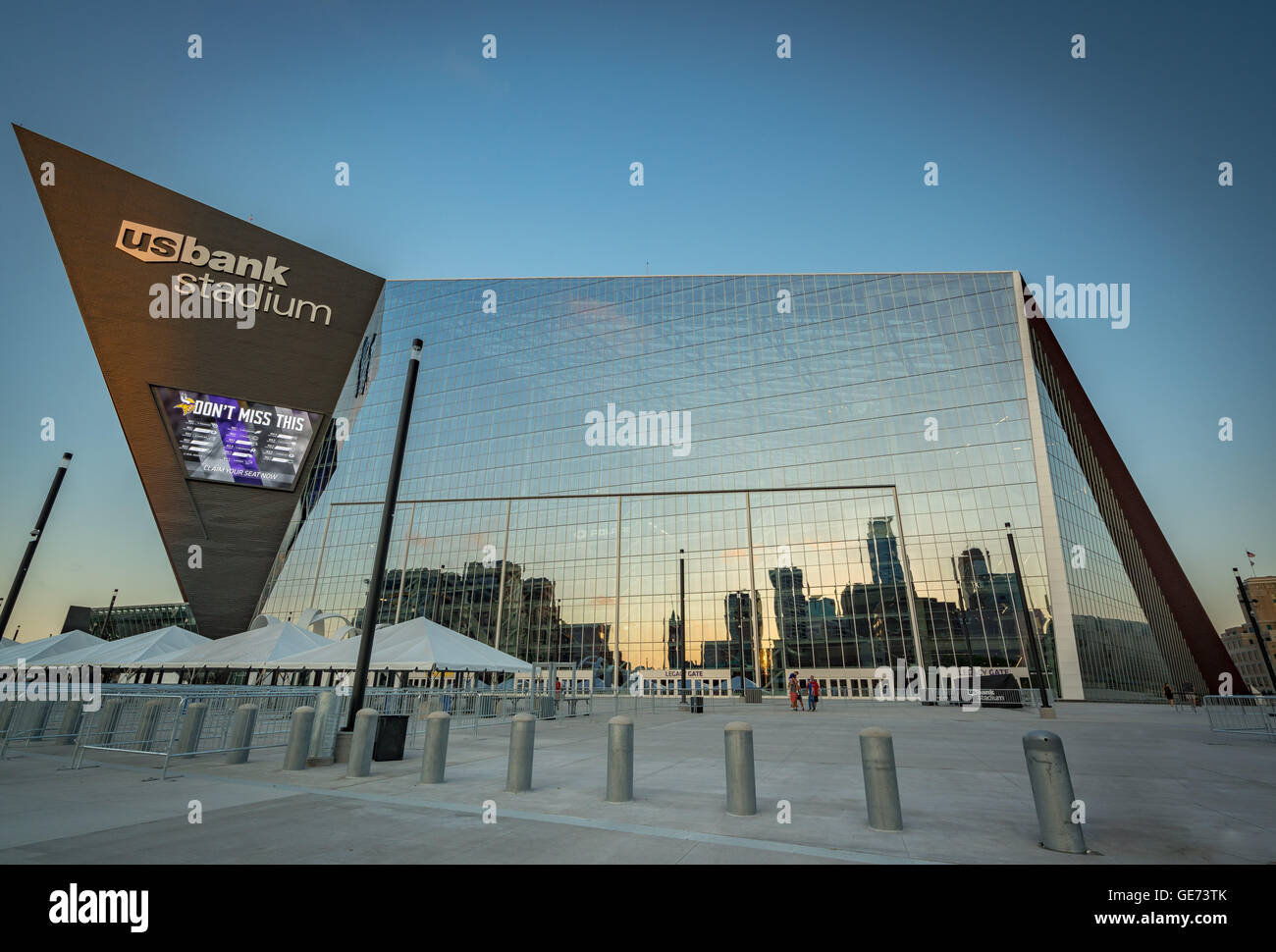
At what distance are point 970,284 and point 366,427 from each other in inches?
2215

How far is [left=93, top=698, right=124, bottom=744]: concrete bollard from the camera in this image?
36.5ft

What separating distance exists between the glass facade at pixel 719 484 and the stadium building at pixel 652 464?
8.5 inches

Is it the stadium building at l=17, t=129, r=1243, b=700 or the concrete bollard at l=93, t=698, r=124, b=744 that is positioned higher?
the stadium building at l=17, t=129, r=1243, b=700

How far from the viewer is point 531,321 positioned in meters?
61.0

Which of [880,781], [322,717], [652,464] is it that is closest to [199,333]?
[652,464]

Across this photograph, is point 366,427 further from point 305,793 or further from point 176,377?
point 305,793

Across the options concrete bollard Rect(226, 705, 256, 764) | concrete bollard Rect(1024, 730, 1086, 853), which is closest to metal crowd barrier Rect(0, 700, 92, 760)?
concrete bollard Rect(226, 705, 256, 764)

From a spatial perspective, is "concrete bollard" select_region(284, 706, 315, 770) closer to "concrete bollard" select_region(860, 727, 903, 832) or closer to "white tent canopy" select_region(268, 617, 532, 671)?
"white tent canopy" select_region(268, 617, 532, 671)

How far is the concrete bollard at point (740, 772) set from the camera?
675 centimetres

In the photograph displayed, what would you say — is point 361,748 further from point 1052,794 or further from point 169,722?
point 169,722

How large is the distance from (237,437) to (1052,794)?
182 ft

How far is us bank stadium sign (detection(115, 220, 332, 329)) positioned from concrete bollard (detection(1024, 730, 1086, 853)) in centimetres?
5442
